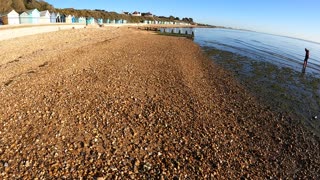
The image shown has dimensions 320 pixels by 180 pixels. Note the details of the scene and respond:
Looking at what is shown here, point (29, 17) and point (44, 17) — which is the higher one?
point (44, 17)

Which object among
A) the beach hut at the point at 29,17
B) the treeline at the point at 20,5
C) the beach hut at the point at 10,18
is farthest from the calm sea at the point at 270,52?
the treeline at the point at 20,5

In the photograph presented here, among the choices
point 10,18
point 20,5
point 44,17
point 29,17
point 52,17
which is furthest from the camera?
point 20,5

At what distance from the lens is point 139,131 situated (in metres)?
10.5

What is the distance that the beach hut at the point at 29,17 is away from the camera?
6106 centimetres

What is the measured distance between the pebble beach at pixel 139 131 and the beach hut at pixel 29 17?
52.1 meters

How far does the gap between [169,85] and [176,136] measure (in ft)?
25.0

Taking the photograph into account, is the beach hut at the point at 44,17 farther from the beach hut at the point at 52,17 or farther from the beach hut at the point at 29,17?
the beach hut at the point at 29,17

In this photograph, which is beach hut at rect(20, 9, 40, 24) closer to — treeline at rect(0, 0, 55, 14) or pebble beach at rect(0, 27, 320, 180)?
treeline at rect(0, 0, 55, 14)

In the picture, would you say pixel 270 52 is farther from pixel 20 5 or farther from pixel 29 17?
pixel 20 5

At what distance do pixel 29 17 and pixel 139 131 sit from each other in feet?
218

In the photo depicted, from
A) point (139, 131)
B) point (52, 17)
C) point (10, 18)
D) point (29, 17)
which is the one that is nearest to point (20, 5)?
point (52, 17)

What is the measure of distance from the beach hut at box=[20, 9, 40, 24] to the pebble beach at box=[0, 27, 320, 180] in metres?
52.1

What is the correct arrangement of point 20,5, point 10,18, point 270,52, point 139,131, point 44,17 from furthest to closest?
point 20,5, point 44,17, point 10,18, point 270,52, point 139,131

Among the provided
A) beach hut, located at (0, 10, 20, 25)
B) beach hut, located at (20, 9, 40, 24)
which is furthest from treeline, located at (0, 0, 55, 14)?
beach hut, located at (0, 10, 20, 25)
